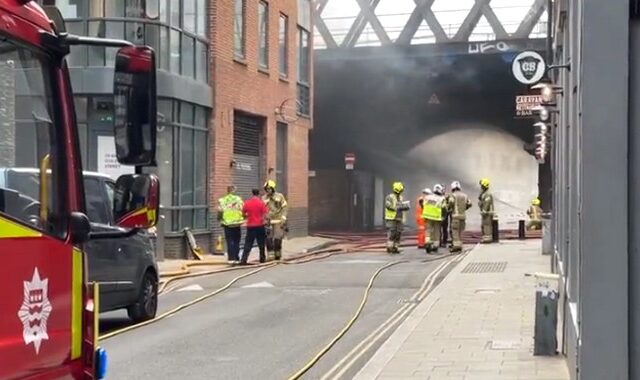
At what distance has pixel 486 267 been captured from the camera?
61.0 ft

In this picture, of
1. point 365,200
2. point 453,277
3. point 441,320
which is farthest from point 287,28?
point 441,320

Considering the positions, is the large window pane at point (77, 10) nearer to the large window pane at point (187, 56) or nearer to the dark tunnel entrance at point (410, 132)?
the large window pane at point (187, 56)

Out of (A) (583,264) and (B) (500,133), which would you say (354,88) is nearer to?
(B) (500,133)

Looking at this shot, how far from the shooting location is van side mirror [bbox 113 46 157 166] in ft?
13.4

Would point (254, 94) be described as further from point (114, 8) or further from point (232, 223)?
point (114, 8)

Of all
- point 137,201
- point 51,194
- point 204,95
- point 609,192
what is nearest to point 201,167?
point 204,95

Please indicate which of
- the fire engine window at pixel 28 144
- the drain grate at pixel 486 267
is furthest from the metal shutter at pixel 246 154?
the fire engine window at pixel 28 144

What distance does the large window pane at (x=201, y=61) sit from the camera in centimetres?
2250

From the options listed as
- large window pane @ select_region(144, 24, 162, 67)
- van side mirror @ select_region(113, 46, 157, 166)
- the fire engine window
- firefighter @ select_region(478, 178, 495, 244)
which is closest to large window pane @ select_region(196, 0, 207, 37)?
large window pane @ select_region(144, 24, 162, 67)

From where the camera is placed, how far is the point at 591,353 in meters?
4.68

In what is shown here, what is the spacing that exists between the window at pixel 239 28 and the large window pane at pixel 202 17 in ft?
6.59

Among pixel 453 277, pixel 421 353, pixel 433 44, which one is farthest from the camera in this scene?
pixel 433 44

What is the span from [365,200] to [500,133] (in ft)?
21.4

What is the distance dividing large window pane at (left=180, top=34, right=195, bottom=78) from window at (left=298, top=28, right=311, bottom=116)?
9.13 m
